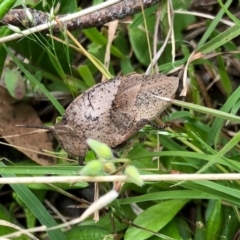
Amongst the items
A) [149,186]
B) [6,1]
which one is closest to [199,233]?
[149,186]

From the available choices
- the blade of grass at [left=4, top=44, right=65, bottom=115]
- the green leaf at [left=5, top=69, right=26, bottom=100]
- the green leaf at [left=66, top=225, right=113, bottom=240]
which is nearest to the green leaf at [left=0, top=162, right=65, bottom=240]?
the green leaf at [left=66, top=225, right=113, bottom=240]

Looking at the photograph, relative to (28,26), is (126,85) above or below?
below

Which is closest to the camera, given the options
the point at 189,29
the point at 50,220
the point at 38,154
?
the point at 50,220

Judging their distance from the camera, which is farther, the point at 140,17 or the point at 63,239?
→ the point at 140,17

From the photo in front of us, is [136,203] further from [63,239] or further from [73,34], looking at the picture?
[73,34]

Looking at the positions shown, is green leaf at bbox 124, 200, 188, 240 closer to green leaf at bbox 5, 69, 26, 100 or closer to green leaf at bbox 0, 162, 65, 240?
green leaf at bbox 0, 162, 65, 240

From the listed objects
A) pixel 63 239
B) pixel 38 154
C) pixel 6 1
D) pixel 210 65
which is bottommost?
pixel 63 239

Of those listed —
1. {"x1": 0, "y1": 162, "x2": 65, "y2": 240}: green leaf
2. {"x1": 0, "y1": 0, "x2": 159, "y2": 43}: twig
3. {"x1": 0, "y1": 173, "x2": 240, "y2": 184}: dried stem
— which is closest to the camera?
{"x1": 0, "y1": 173, "x2": 240, "y2": 184}: dried stem
